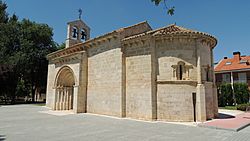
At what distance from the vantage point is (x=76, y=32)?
20.5 meters

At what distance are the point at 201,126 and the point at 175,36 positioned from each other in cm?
548

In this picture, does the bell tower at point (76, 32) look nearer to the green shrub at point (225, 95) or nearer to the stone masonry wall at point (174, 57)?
the stone masonry wall at point (174, 57)

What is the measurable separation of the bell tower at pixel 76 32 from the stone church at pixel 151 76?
5.78m

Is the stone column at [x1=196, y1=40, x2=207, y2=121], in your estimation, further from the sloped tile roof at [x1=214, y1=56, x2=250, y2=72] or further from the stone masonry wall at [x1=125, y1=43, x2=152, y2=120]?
the sloped tile roof at [x1=214, y1=56, x2=250, y2=72]

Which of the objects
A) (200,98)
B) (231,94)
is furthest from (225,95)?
(200,98)

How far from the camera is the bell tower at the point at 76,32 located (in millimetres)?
19922

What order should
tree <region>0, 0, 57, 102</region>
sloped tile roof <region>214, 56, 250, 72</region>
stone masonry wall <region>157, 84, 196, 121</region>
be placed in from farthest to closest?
sloped tile roof <region>214, 56, 250, 72</region>, tree <region>0, 0, 57, 102</region>, stone masonry wall <region>157, 84, 196, 121</region>

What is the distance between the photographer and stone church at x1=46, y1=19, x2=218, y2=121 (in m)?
11.4

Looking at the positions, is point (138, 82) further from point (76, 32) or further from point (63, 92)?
point (76, 32)

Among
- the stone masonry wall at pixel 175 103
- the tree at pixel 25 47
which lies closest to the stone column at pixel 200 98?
the stone masonry wall at pixel 175 103

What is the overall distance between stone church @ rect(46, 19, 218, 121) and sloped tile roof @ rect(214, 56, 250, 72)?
17.6 meters

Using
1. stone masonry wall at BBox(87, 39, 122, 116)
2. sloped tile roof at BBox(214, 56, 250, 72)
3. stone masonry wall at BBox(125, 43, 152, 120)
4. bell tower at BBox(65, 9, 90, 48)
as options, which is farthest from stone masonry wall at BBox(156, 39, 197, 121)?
sloped tile roof at BBox(214, 56, 250, 72)

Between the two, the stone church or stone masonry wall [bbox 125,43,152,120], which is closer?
the stone church

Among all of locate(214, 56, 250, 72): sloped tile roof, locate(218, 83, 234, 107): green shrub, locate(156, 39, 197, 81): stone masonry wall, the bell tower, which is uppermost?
the bell tower
